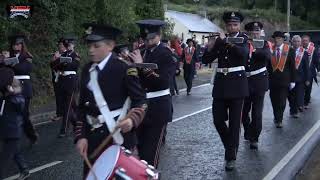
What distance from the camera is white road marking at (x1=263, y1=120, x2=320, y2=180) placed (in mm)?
7867

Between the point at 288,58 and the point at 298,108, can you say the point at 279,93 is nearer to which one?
the point at 288,58

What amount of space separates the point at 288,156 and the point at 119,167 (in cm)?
540

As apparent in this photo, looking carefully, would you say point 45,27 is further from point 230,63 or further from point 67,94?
point 230,63

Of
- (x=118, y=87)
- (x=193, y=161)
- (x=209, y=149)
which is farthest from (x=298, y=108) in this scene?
(x=118, y=87)

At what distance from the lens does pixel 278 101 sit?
1227cm

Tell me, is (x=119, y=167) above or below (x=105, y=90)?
below

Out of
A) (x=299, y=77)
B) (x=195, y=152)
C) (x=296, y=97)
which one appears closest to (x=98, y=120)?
(x=195, y=152)

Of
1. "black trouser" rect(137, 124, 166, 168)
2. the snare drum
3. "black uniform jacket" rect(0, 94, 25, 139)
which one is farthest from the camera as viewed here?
"black uniform jacket" rect(0, 94, 25, 139)

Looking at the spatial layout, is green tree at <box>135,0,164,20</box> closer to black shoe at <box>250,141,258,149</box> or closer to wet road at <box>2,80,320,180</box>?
wet road at <box>2,80,320,180</box>

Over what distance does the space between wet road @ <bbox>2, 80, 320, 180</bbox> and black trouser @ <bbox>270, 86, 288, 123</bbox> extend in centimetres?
27

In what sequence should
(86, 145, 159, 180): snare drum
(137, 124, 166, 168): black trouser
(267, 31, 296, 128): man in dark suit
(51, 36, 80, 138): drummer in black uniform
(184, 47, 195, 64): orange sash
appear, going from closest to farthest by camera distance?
1. (86, 145, 159, 180): snare drum
2. (137, 124, 166, 168): black trouser
3. (51, 36, 80, 138): drummer in black uniform
4. (267, 31, 296, 128): man in dark suit
5. (184, 47, 195, 64): orange sash

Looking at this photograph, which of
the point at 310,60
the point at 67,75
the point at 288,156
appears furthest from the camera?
the point at 310,60

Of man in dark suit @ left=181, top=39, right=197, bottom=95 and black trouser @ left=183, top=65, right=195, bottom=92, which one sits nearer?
black trouser @ left=183, top=65, right=195, bottom=92

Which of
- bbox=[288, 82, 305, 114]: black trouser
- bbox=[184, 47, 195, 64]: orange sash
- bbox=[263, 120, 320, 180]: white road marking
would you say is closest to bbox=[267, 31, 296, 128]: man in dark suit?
bbox=[263, 120, 320, 180]: white road marking
